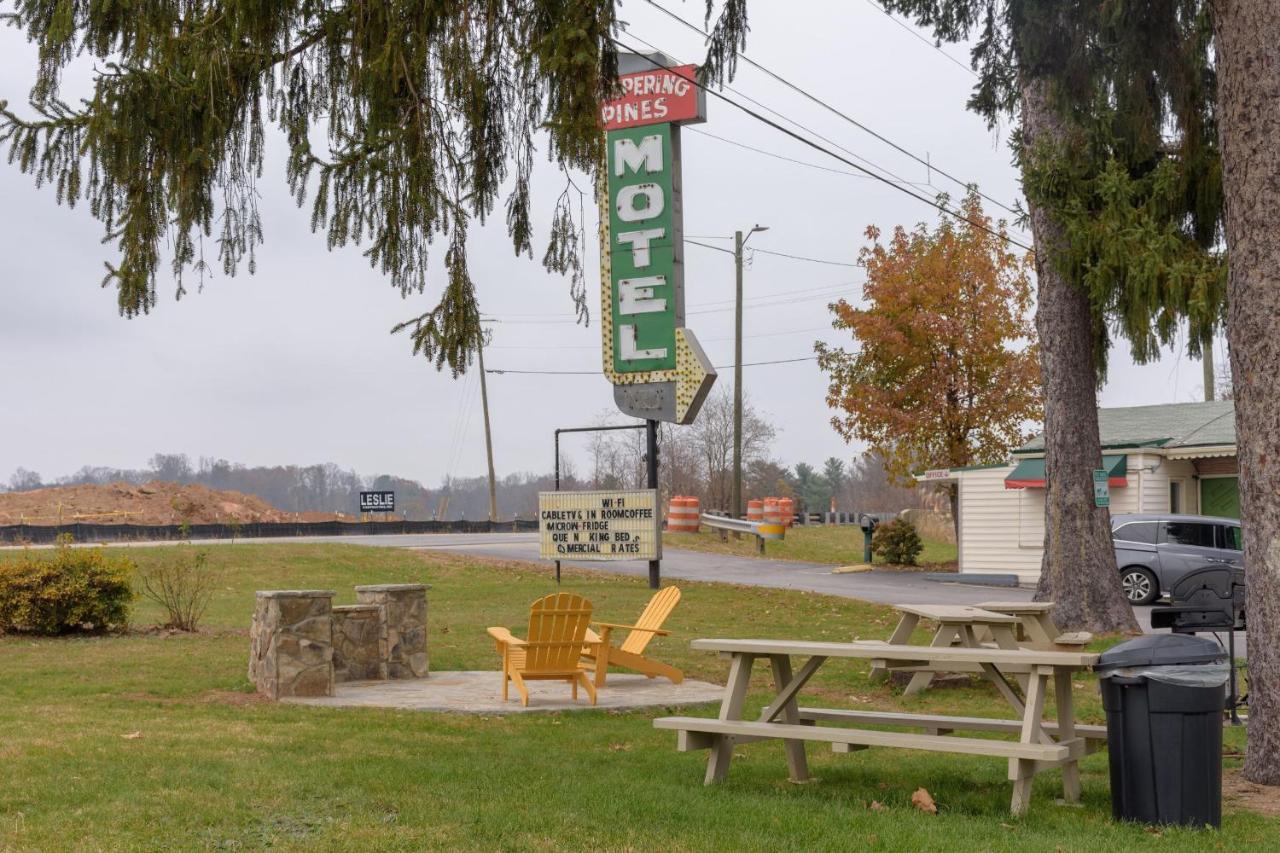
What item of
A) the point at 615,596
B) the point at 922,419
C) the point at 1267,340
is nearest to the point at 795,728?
the point at 1267,340

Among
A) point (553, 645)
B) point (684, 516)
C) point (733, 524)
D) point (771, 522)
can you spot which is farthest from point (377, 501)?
point (553, 645)

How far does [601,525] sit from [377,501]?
119ft

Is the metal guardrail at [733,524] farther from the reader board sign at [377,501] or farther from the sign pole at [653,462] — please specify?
the reader board sign at [377,501]

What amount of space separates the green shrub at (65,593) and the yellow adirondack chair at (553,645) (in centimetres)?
710

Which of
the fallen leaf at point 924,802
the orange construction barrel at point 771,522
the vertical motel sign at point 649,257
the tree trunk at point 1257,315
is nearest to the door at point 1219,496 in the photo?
the vertical motel sign at point 649,257

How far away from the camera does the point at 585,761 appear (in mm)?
8273

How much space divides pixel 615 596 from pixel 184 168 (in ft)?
51.2

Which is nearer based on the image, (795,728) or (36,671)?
(795,728)

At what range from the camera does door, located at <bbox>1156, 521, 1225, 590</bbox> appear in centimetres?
2311

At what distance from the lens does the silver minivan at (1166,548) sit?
23.1 m

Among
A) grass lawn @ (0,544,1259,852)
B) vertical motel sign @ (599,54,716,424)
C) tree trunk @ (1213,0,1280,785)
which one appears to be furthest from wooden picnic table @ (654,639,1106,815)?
vertical motel sign @ (599,54,716,424)

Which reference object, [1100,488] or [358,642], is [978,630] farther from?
[1100,488]

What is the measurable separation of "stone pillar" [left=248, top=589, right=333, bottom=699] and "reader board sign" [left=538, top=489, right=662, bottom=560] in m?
11.6

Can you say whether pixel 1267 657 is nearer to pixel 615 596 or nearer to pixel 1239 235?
pixel 1239 235
